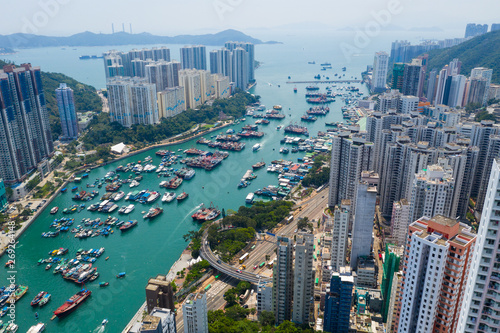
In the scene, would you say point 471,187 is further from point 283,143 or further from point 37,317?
point 37,317

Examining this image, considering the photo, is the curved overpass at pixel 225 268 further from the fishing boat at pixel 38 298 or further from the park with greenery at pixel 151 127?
the park with greenery at pixel 151 127

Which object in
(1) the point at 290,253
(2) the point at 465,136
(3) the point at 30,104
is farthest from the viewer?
(3) the point at 30,104

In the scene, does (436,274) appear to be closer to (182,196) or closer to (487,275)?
(487,275)

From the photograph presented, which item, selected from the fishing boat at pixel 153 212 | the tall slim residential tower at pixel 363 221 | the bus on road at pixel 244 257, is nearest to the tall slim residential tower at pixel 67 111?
the fishing boat at pixel 153 212

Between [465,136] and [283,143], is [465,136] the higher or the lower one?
the higher one

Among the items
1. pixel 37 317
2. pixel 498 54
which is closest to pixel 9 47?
pixel 37 317

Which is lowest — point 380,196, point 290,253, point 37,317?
point 37,317

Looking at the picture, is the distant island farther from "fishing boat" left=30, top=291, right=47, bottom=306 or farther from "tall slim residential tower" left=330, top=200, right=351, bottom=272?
"tall slim residential tower" left=330, top=200, right=351, bottom=272

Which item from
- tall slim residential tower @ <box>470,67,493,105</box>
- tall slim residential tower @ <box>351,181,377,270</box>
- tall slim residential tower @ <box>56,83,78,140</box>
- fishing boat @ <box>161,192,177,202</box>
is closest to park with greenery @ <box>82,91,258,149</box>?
tall slim residential tower @ <box>56,83,78,140</box>
